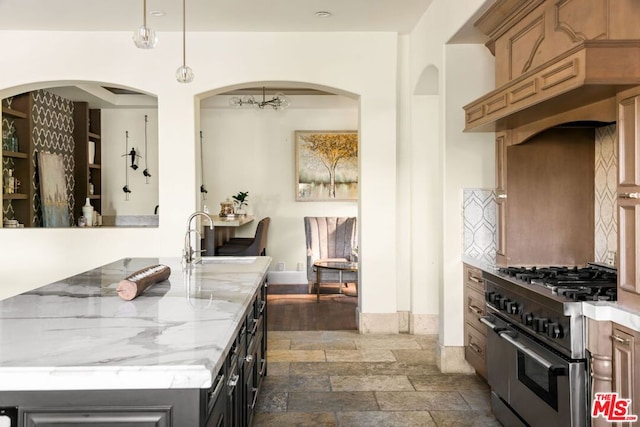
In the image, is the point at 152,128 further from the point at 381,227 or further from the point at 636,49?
the point at 636,49

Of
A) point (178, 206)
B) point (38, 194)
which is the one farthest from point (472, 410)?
point (38, 194)

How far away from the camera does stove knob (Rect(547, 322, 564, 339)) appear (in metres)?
2.41

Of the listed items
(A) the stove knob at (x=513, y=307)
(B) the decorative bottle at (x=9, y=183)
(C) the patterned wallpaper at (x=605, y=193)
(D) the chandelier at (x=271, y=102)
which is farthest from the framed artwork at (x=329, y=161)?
(A) the stove knob at (x=513, y=307)

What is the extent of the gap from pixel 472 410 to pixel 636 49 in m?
2.28

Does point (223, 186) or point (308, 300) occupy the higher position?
point (223, 186)

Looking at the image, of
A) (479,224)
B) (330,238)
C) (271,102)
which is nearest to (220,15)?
(271,102)

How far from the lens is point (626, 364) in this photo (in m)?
2.14

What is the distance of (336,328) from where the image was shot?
5719 millimetres

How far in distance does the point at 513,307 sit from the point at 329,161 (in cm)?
561

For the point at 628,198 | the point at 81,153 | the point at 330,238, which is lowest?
the point at 330,238

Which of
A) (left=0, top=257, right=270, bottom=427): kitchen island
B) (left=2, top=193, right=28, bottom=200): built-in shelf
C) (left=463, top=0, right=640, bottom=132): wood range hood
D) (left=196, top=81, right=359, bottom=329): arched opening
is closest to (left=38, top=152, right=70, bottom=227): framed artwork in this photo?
(left=2, top=193, right=28, bottom=200): built-in shelf

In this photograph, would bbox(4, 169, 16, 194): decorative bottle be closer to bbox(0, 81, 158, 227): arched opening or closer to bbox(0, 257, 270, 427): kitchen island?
bbox(0, 81, 158, 227): arched opening

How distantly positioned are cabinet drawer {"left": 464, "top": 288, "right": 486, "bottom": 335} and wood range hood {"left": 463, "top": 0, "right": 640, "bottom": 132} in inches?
43.5

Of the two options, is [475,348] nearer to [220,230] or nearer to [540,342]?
[540,342]
